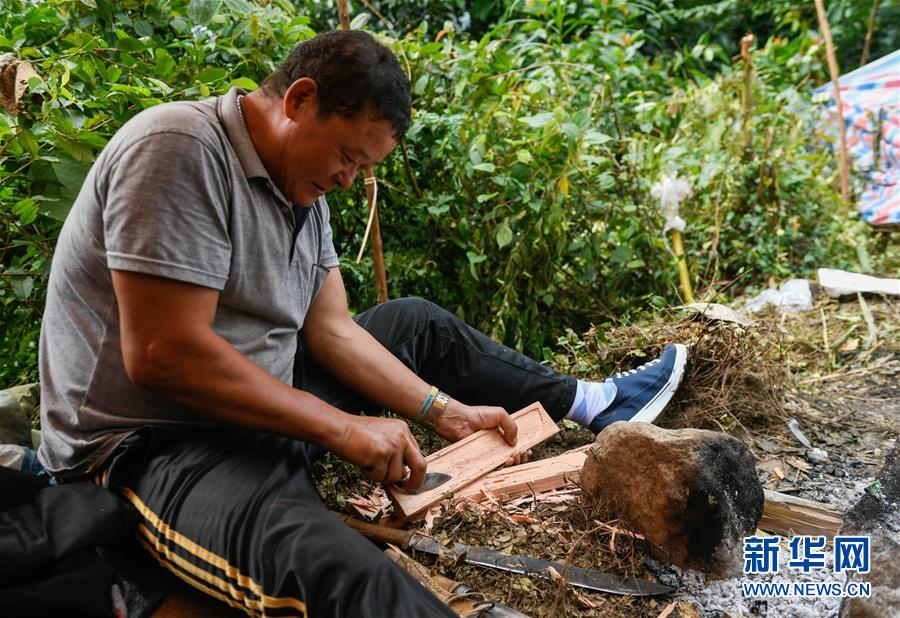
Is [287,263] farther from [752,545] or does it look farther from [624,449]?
[752,545]

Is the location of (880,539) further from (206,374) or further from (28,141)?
(28,141)

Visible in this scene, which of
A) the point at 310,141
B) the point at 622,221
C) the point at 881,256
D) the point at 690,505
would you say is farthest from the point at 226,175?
the point at 881,256

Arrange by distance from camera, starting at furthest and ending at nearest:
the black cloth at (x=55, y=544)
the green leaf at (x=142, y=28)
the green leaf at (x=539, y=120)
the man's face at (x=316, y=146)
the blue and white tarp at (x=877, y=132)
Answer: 1. the blue and white tarp at (x=877, y=132)
2. the green leaf at (x=539, y=120)
3. the green leaf at (x=142, y=28)
4. the man's face at (x=316, y=146)
5. the black cloth at (x=55, y=544)

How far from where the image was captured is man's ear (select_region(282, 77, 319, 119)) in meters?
1.68

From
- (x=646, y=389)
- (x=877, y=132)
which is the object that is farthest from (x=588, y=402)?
(x=877, y=132)

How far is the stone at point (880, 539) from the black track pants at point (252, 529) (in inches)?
38.7

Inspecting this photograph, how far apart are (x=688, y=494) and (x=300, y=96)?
141cm


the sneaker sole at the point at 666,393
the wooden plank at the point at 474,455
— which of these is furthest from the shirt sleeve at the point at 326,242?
the sneaker sole at the point at 666,393

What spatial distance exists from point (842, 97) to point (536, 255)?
4144mm

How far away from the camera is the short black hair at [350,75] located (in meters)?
1.68

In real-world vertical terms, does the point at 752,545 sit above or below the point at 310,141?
below

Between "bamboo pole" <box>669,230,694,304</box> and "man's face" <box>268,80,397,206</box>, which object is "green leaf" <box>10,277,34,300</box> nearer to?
"man's face" <box>268,80,397,206</box>

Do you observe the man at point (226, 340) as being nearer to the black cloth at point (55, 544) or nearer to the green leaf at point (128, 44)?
the black cloth at point (55, 544)

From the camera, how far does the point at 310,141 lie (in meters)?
1.74
